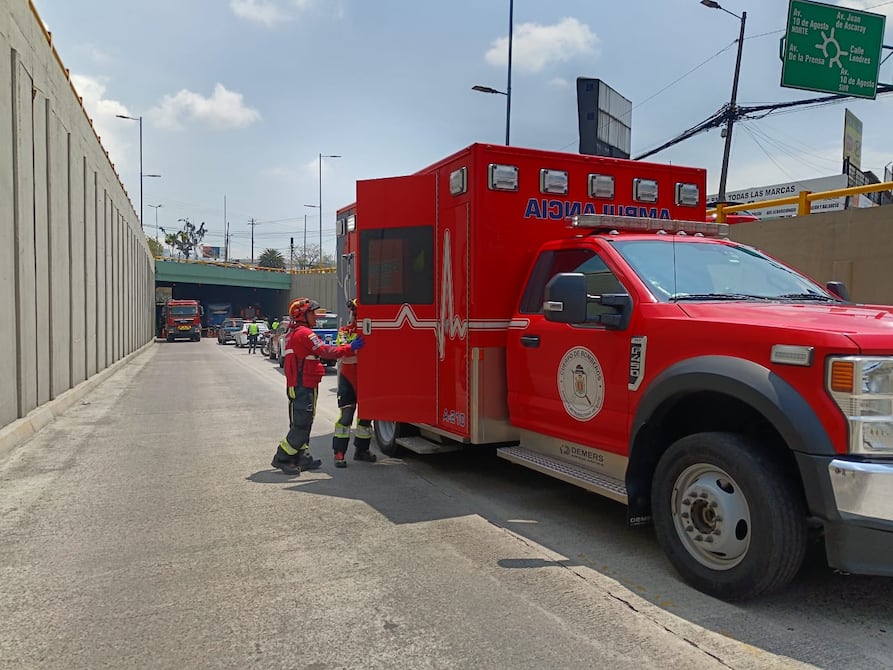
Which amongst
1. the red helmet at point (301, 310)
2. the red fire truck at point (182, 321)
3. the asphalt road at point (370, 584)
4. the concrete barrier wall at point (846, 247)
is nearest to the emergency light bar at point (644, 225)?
the asphalt road at point (370, 584)

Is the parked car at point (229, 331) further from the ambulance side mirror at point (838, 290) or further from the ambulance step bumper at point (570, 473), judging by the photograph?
the ambulance side mirror at point (838, 290)

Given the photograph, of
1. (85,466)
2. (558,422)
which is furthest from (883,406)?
(85,466)

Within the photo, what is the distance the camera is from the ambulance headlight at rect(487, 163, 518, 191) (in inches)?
236

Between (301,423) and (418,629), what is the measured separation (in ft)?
12.7

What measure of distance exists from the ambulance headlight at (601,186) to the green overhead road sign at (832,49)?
894cm

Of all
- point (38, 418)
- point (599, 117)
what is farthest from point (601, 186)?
point (599, 117)

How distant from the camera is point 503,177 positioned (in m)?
6.03

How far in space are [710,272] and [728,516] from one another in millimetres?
1864

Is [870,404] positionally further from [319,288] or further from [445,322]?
[319,288]

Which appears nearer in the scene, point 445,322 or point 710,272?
point 710,272

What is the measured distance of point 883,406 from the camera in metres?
3.22

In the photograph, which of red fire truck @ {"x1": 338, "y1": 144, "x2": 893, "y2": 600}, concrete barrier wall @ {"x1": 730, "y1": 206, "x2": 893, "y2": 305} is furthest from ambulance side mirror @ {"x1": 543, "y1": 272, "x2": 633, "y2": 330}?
concrete barrier wall @ {"x1": 730, "y1": 206, "x2": 893, "y2": 305}

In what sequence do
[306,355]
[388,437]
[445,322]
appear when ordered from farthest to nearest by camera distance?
1. [388,437]
2. [306,355]
3. [445,322]

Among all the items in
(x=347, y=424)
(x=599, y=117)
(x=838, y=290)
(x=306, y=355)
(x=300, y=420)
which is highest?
(x=599, y=117)
